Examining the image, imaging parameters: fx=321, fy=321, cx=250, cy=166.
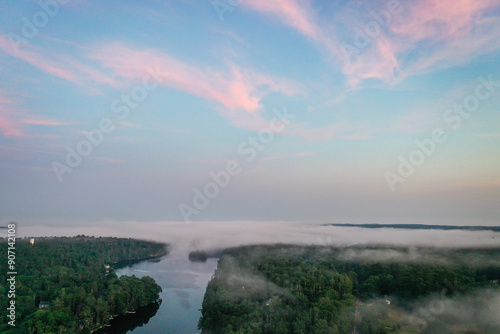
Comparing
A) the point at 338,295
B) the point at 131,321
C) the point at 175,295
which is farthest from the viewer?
the point at 175,295

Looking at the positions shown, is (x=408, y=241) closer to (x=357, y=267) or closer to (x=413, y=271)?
(x=357, y=267)

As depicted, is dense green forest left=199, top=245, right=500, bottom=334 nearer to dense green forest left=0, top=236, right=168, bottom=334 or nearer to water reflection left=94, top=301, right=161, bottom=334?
water reflection left=94, top=301, right=161, bottom=334

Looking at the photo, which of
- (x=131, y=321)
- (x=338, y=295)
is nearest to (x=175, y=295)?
(x=131, y=321)

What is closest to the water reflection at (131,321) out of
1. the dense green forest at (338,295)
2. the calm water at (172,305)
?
the calm water at (172,305)

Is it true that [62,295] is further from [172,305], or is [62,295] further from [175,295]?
[175,295]

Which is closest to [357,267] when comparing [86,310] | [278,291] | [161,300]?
[278,291]

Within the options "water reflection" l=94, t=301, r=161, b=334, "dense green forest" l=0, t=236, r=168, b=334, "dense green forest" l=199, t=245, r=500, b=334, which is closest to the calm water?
"water reflection" l=94, t=301, r=161, b=334

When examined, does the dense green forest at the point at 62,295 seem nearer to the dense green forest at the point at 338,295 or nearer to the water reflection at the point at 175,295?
the water reflection at the point at 175,295
